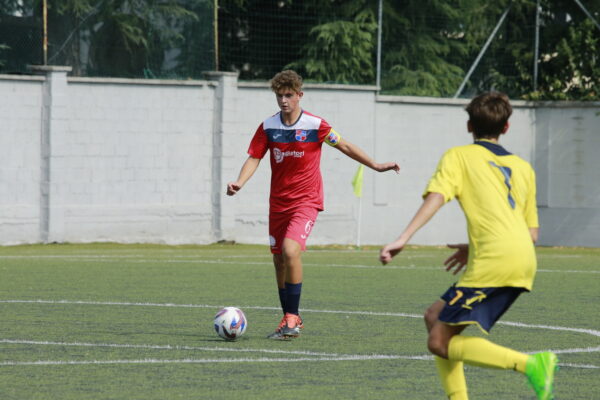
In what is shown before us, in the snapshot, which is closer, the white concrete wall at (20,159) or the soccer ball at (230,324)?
the soccer ball at (230,324)

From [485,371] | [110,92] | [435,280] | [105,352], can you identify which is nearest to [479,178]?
[485,371]

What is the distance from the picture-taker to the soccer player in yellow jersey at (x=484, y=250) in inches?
222

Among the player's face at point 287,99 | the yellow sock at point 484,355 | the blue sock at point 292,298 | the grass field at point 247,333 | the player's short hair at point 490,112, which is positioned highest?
the player's face at point 287,99

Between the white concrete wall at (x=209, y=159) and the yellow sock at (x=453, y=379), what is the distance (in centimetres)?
1581

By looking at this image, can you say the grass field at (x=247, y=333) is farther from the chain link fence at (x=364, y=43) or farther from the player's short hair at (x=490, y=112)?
the chain link fence at (x=364, y=43)

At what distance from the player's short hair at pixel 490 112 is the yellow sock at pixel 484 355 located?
105cm

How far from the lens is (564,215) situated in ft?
81.7

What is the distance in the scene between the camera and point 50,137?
68.5 feet

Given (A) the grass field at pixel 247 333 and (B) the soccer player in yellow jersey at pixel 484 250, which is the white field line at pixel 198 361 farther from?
(B) the soccer player in yellow jersey at pixel 484 250

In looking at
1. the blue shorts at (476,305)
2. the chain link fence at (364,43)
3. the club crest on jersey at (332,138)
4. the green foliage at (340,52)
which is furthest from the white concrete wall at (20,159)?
the blue shorts at (476,305)

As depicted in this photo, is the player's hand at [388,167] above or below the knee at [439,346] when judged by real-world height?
above

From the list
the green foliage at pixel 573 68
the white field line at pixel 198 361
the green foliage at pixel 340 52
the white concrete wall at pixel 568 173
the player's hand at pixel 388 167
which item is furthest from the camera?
the green foliage at pixel 573 68

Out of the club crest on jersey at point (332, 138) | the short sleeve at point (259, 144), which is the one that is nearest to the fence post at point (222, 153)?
the short sleeve at point (259, 144)

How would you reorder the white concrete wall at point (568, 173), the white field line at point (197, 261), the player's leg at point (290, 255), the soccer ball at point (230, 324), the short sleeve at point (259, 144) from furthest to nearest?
the white concrete wall at point (568, 173) → the white field line at point (197, 261) → the short sleeve at point (259, 144) → the player's leg at point (290, 255) → the soccer ball at point (230, 324)
